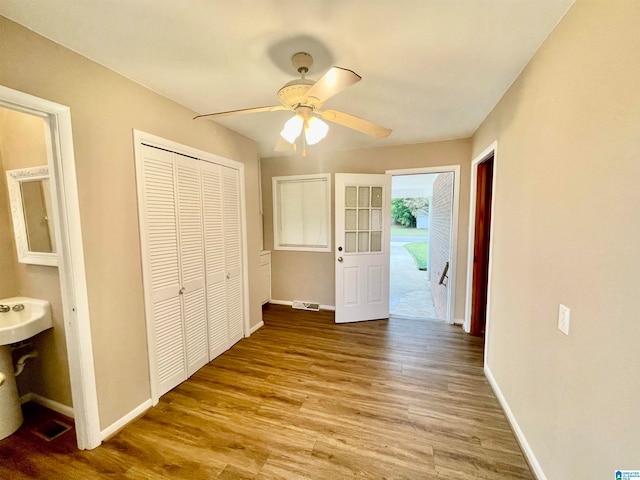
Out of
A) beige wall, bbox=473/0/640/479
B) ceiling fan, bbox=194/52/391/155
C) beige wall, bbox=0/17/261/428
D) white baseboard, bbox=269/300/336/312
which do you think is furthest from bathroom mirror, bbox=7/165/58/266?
beige wall, bbox=473/0/640/479

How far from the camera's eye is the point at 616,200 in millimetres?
912

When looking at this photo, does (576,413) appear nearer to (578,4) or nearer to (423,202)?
(578,4)

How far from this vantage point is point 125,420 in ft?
5.84

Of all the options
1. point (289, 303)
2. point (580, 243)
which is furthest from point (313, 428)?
point (289, 303)

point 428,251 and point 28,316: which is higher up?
point 28,316

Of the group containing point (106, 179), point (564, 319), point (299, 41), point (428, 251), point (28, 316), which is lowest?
point (428, 251)

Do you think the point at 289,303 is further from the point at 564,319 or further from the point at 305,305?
the point at 564,319

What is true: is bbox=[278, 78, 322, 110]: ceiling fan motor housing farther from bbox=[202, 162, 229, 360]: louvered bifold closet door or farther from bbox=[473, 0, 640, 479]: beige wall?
bbox=[202, 162, 229, 360]: louvered bifold closet door

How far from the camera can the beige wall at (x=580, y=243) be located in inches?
34.1

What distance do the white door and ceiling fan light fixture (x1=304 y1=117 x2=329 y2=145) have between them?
172cm

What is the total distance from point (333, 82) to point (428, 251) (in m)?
6.19

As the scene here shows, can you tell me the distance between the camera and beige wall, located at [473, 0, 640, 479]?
2.84ft

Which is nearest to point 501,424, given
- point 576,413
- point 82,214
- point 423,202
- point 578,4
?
point 576,413

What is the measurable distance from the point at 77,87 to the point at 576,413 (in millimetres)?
3072
